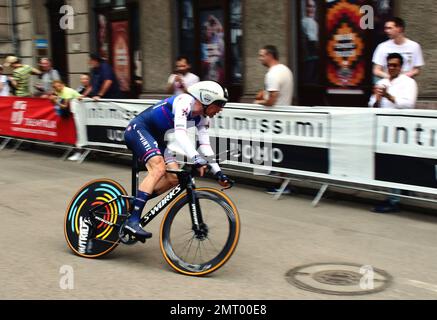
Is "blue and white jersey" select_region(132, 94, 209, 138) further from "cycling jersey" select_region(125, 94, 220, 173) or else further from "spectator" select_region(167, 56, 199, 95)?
"spectator" select_region(167, 56, 199, 95)

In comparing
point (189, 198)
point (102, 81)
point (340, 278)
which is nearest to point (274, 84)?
point (189, 198)

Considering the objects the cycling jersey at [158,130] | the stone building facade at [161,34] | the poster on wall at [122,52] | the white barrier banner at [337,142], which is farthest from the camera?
the poster on wall at [122,52]

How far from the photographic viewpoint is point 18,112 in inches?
533

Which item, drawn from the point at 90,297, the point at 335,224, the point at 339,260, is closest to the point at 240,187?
the point at 335,224

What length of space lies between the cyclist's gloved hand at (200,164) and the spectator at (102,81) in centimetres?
775

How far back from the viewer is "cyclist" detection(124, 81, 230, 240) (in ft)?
16.8

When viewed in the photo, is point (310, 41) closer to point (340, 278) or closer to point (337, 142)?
point (337, 142)

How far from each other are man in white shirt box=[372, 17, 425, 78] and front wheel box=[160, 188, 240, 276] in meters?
4.45

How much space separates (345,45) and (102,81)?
4.87m

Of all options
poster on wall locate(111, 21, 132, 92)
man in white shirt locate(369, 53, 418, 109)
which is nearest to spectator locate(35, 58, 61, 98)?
poster on wall locate(111, 21, 132, 92)

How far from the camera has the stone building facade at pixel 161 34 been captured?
9.95 meters

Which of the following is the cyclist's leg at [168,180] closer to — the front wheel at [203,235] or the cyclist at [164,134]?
the cyclist at [164,134]

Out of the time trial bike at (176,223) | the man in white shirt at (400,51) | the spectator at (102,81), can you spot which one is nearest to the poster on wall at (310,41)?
the man in white shirt at (400,51)

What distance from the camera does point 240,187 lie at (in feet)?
30.5
